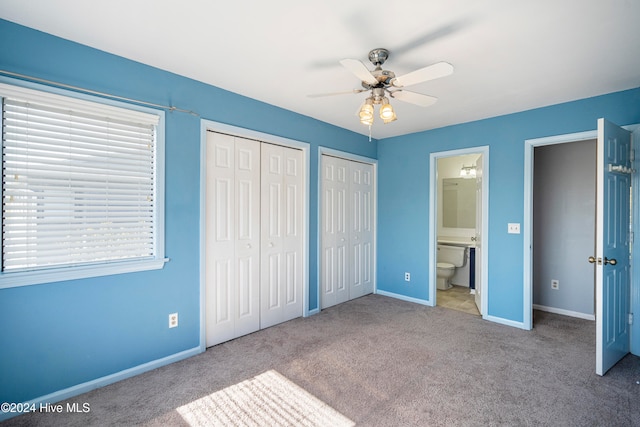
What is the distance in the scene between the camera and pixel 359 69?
1.86 m

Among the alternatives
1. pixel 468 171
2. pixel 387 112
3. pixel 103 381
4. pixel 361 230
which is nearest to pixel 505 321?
pixel 361 230

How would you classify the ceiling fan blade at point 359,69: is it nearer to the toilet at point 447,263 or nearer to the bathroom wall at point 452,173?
the toilet at point 447,263

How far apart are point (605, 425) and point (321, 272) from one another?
2739mm

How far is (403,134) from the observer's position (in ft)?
14.6

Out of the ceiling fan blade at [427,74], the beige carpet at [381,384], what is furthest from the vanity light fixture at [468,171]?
the ceiling fan blade at [427,74]

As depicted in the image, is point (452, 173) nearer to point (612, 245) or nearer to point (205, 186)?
point (612, 245)

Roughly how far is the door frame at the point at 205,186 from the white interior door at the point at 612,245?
2.64 meters

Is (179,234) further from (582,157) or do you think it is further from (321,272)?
(582,157)

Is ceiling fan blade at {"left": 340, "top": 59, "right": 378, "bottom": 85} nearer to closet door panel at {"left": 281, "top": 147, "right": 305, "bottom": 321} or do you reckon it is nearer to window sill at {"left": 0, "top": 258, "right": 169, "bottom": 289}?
closet door panel at {"left": 281, "top": 147, "right": 305, "bottom": 321}

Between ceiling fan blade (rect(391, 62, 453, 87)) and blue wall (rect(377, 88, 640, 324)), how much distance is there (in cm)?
219

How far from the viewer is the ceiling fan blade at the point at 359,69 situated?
1.76m

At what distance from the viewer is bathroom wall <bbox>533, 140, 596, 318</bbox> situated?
3709 mm

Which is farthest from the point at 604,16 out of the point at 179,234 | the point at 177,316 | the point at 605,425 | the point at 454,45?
the point at 177,316

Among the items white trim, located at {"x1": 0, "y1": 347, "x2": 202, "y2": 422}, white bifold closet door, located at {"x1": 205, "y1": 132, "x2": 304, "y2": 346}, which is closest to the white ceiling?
white bifold closet door, located at {"x1": 205, "y1": 132, "x2": 304, "y2": 346}
